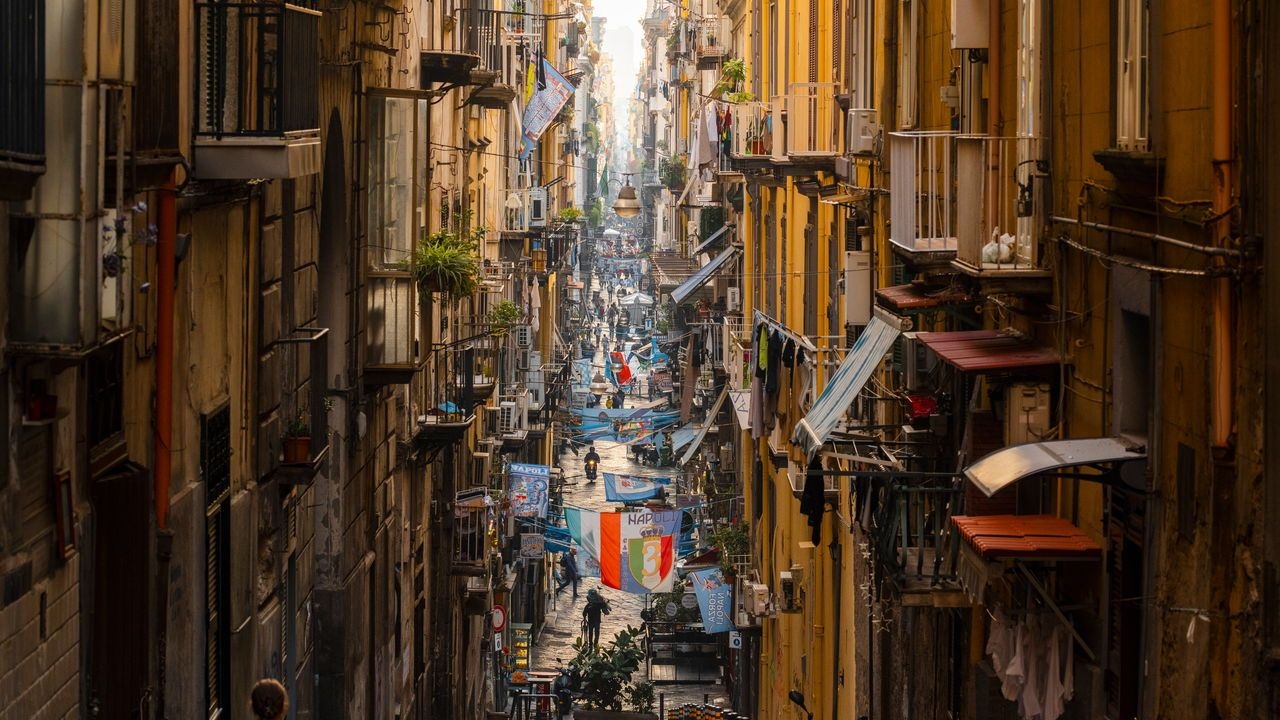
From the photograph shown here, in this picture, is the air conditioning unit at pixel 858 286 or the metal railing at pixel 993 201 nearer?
the metal railing at pixel 993 201

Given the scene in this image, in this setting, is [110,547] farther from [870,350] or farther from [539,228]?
[539,228]

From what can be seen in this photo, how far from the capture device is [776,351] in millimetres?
25422

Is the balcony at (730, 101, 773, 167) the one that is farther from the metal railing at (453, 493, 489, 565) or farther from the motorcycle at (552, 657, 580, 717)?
the motorcycle at (552, 657, 580, 717)

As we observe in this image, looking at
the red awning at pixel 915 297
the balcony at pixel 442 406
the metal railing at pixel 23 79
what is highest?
the metal railing at pixel 23 79

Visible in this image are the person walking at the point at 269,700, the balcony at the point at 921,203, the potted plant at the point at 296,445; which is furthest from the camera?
the potted plant at the point at 296,445

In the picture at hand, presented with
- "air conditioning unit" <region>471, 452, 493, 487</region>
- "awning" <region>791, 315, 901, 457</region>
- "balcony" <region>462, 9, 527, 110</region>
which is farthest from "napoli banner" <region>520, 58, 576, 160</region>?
"awning" <region>791, 315, 901, 457</region>

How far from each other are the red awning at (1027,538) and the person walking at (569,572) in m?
34.1

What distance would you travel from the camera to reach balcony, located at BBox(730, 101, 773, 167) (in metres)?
26.7

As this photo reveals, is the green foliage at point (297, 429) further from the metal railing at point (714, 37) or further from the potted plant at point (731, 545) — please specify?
the metal railing at point (714, 37)

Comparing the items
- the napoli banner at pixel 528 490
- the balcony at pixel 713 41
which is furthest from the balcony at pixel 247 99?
the balcony at pixel 713 41

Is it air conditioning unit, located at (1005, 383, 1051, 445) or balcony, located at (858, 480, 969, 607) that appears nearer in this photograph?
air conditioning unit, located at (1005, 383, 1051, 445)

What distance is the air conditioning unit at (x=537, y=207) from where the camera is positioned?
49.6m

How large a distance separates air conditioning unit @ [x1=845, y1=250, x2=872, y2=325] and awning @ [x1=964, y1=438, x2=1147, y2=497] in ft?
30.2

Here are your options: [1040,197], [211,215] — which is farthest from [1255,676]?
[211,215]
